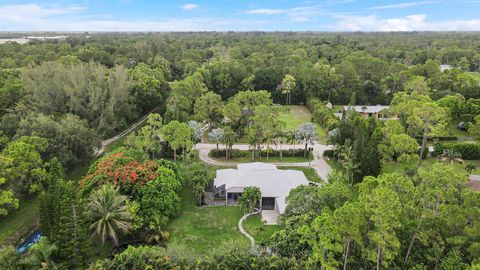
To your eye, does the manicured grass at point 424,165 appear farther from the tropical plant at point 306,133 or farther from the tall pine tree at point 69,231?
the tall pine tree at point 69,231

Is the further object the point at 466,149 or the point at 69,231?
the point at 466,149

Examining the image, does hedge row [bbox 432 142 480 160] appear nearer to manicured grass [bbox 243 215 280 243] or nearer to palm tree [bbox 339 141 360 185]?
palm tree [bbox 339 141 360 185]

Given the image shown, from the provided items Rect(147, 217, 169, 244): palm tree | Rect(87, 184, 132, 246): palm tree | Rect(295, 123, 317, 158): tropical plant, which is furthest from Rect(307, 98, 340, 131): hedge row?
Rect(87, 184, 132, 246): palm tree

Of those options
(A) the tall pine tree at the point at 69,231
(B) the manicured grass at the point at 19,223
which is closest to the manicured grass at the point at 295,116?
(B) the manicured grass at the point at 19,223

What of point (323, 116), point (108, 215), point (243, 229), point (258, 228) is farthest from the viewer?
point (323, 116)

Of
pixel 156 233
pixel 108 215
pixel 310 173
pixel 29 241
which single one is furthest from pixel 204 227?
pixel 310 173

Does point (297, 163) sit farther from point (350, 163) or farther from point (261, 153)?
point (350, 163)

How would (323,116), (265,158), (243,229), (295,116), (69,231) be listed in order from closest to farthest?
(69,231) < (243,229) < (265,158) < (323,116) < (295,116)

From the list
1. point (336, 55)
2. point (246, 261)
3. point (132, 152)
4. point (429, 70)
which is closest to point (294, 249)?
point (246, 261)
